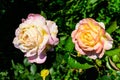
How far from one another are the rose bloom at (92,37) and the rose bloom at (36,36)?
0.36 feet

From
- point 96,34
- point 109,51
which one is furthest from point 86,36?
point 109,51

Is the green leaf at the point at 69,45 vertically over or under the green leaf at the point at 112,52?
over

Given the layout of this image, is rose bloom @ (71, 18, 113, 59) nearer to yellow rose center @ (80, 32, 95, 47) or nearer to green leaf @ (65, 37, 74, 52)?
yellow rose center @ (80, 32, 95, 47)

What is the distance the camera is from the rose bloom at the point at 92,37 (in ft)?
4.75

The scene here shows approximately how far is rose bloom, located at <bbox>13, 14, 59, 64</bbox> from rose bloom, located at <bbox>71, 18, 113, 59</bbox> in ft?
0.36

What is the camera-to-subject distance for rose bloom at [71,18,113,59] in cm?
145

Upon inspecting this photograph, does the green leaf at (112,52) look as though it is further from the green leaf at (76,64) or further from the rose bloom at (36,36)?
the rose bloom at (36,36)

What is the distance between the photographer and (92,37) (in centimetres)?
145

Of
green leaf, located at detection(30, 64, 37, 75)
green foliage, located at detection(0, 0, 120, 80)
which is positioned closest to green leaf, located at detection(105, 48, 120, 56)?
green foliage, located at detection(0, 0, 120, 80)

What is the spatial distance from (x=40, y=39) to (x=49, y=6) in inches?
48.2

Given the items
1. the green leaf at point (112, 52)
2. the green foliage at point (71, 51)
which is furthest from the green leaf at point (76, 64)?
the green leaf at point (112, 52)

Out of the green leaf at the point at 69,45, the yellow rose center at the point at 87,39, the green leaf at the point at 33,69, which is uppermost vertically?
the yellow rose center at the point at 87,39

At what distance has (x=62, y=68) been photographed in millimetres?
1821

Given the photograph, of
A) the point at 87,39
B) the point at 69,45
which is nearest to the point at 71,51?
the point at 69,45
